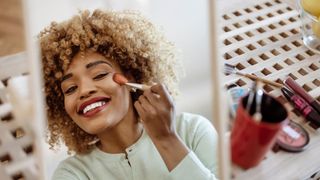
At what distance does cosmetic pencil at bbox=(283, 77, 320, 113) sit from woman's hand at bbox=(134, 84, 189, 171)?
19 cm

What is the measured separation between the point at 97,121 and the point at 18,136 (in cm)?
19

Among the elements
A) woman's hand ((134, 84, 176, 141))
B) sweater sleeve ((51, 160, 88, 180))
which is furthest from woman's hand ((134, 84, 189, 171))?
sweater sleeve ((51, 160, 88, 180))

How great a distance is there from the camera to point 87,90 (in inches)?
26.9

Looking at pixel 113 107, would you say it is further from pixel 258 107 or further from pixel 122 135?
pixel 258 107

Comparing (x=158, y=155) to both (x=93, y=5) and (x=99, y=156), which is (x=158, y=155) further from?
(x=93, y=5)

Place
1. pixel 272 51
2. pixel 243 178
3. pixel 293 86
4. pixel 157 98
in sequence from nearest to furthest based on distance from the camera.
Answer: pixel 243 178
pixel 157 98
pixel 293 86
pixel 272 51

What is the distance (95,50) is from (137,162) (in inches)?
6.2

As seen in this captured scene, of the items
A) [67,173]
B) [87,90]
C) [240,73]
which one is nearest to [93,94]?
[87,90]

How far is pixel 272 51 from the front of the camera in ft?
2.78

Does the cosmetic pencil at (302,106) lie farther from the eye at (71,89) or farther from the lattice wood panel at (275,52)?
the eye at (71,89)

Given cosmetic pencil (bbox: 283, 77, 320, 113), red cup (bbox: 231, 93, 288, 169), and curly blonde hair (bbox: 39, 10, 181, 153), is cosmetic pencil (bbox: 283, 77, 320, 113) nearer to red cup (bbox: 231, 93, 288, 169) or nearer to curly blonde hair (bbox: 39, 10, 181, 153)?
curly blonde hair (bbox: 39, 10, 181, 153)

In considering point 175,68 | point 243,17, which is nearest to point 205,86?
point 175,68

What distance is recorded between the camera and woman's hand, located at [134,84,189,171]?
2.07 feet

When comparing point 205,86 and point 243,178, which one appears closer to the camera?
point 243,178
